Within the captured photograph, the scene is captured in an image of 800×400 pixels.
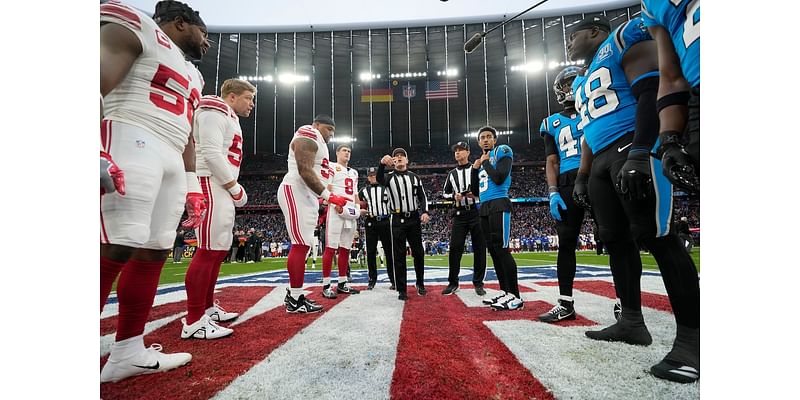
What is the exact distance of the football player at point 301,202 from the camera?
2.52 m

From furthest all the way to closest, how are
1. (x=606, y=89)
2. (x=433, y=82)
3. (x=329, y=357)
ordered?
1. (x=433, y=82)
2. (x=606, y=89)
3. (x=329, y=357)

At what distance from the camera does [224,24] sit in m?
2.07

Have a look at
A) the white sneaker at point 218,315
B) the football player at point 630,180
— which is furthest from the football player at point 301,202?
the football player at point 630,180

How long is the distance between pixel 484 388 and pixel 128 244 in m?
1.43

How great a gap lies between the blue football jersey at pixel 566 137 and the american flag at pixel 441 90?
21.0m

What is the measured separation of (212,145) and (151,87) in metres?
0.87

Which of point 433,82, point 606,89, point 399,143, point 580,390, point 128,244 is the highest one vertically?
point 433,82

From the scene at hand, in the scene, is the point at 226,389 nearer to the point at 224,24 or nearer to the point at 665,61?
the point at 665,61

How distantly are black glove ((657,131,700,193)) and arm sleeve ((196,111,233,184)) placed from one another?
2431 millimetres

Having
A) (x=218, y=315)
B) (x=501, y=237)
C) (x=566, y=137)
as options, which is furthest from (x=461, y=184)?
(x=218, y=315)

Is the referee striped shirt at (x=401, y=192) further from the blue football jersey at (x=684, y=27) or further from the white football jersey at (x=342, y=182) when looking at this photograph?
the blue football jersey at (x=684, y=27)

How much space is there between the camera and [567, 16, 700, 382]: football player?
1.25 meters

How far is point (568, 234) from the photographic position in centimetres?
237

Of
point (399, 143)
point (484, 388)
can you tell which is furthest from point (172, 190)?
point (399, 143)
